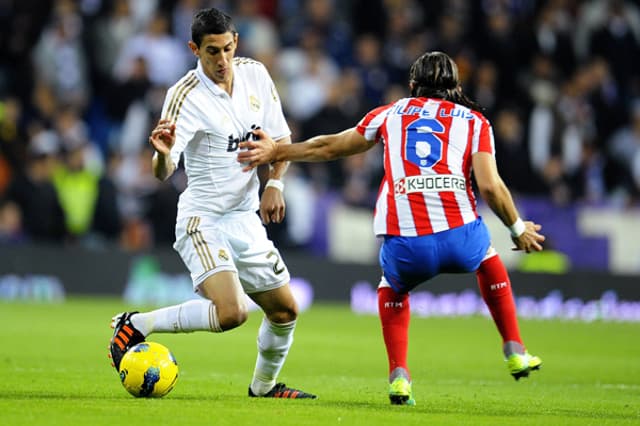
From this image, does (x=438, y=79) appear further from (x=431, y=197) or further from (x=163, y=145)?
(x=163, y=145)

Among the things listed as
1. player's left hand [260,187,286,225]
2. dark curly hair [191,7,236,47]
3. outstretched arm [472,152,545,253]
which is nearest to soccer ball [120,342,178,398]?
player's left hand [260,187,286,225]

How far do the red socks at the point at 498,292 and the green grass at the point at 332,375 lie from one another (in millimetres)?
523

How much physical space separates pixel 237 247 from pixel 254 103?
93 cm

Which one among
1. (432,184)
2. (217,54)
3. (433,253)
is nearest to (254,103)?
(217,54)

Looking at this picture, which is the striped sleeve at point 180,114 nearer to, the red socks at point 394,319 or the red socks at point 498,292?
the red socks at point 394,319

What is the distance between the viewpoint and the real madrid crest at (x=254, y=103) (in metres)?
8.10

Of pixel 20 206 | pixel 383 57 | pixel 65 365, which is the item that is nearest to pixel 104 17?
pixel 20 206

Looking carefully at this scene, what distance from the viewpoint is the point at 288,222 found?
1817 centimetres

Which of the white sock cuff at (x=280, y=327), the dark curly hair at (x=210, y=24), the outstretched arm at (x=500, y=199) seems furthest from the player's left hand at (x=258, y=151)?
the outstretched arm at (x=500, y=199)

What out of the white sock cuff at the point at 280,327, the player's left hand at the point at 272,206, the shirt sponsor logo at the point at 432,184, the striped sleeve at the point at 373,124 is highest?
the striped sleeve at the point at 373,124

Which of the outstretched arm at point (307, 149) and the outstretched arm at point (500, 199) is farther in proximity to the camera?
the outstretched arm at point (307, 149)

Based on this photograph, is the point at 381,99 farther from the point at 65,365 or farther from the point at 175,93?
the point at 175,93

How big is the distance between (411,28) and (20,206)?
7.02 m

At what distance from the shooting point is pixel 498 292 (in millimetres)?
7875
